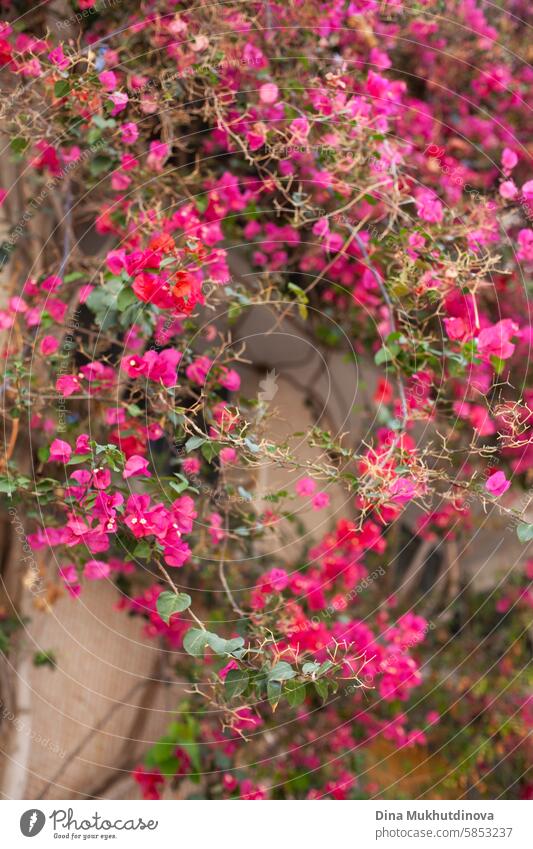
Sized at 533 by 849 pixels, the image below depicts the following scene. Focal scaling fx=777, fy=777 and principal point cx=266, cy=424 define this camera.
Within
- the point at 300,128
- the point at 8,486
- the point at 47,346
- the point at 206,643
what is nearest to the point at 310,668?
the point at 206,643

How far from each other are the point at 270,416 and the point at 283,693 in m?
0.44

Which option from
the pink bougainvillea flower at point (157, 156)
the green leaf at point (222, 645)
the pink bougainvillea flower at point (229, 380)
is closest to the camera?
the green leaf at point (222, 645)

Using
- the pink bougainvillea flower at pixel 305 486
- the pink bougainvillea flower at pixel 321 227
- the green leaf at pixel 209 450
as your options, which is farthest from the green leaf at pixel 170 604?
the pink bougainvillea flower at pixel 321 227

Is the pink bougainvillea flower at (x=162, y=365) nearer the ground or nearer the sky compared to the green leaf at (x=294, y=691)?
nearer the sky

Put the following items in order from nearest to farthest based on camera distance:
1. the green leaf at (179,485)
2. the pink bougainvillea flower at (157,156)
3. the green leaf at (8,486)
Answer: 1. the green leaf at (179,485)
2. the green leaf at (8,486)
3. the pink bougainvillea flower at (157,156)

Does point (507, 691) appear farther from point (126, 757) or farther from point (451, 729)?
point (126, 757)

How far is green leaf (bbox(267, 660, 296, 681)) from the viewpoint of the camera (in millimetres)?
1034

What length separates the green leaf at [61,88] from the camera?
137 cm

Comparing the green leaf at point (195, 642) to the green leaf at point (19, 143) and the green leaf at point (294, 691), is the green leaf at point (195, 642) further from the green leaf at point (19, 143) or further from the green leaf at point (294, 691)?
the green leaf at point (19, 143)

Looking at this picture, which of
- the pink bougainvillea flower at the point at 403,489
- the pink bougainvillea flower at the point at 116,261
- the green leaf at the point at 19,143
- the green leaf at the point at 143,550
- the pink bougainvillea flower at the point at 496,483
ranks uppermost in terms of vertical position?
the green leaf at the point at 19,143

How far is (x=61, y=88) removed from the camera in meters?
1.38
